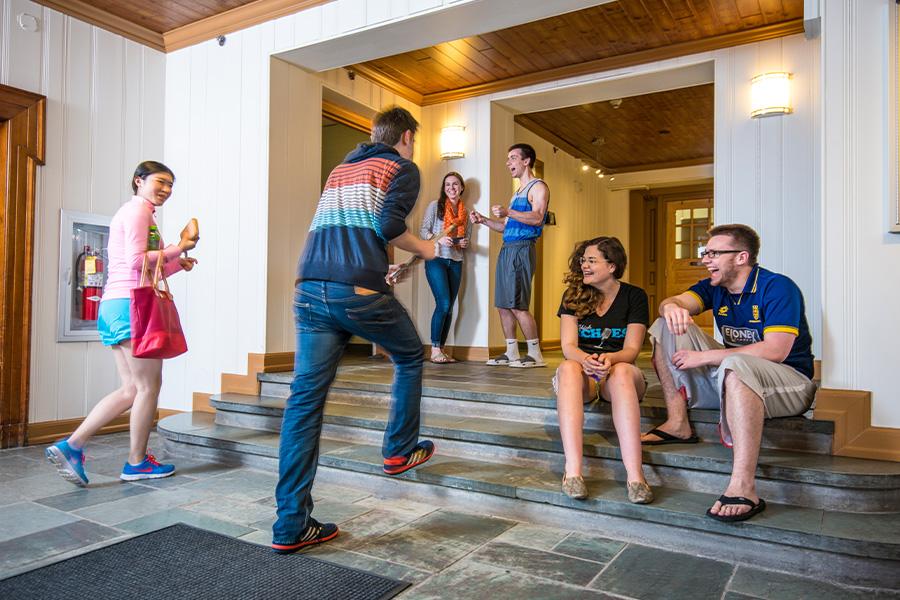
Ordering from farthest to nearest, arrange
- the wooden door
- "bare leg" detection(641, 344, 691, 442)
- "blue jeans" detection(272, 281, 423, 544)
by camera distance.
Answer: the wooden door
"bare leg" detection(641, 344, 691, 442)
"blue jeans" detection(272, 281, 423, 544)

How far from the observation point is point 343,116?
17.7ft

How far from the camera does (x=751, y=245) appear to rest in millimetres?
2570

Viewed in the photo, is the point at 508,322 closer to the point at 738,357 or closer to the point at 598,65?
the point at 598,65

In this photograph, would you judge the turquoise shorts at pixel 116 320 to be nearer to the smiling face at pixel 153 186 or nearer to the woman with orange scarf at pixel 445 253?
the smiling face at pixel 153 186

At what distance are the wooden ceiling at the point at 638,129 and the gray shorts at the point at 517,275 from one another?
2.38 metres

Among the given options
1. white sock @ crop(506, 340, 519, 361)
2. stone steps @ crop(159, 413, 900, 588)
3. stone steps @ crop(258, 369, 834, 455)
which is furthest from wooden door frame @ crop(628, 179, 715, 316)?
stone steps @ crop(159, 413, 900, 588)

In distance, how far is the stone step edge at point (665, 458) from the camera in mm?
2260

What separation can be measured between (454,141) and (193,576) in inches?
173

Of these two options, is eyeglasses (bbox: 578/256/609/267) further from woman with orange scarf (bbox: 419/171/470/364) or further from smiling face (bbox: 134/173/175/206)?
woman with orange scarf (bbox: 419/171/470/364)

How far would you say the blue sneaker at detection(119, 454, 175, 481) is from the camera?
10.3 ft

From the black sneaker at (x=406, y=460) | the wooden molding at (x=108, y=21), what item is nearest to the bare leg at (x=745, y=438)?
the black sneaker at (x=406, y=460)

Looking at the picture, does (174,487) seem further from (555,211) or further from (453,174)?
(555,211)

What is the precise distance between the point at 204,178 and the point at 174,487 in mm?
2491

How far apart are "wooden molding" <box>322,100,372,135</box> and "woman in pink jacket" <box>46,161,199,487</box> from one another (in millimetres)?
2331
